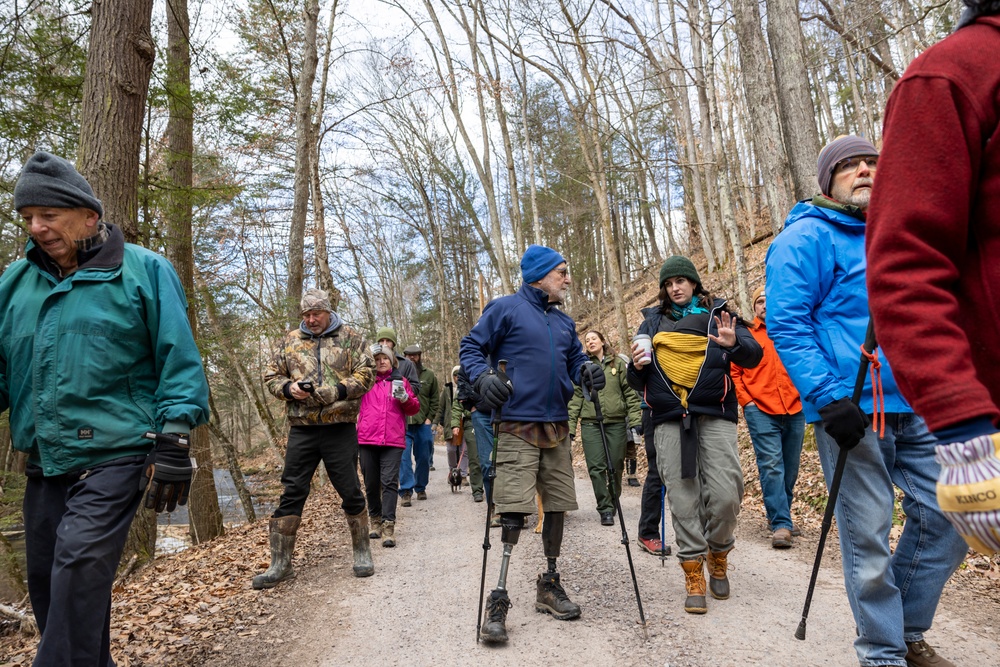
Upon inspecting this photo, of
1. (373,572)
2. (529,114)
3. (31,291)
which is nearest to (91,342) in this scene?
(31,291)

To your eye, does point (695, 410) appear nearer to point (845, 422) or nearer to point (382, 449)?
point (845, 422)

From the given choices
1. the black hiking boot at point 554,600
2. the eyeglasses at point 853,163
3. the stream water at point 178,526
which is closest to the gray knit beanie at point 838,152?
the eyeglasses at point 853,163

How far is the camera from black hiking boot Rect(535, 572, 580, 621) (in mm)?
4516

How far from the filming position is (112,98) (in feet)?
19.3

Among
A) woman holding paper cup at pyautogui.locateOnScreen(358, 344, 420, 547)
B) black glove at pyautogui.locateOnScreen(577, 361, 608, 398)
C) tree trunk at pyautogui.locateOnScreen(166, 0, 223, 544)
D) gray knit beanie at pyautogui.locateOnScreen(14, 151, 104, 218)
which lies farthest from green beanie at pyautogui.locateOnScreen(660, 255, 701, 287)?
tree trunk at pyautogui.locateOnScreen(166, 0, 223, 544)

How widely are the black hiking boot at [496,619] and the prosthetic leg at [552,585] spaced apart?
0.39 meters

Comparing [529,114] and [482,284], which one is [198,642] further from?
[482,284]

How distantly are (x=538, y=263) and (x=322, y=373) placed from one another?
2.34 meters

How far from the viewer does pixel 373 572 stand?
641 centimetres

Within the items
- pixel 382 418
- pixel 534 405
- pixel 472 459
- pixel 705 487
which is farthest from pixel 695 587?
pixel 472 459

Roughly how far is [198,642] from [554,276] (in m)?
3.61

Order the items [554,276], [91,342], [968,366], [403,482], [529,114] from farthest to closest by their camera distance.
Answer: [529,114], [403,482], [554,276], [91,342], [968,366]

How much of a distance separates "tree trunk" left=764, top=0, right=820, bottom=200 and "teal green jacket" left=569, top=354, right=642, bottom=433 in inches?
122

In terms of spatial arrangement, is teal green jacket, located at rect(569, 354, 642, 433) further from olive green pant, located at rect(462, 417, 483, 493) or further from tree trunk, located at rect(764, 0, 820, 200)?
tree trunk, located at rect(764, 0, 820, 200)
